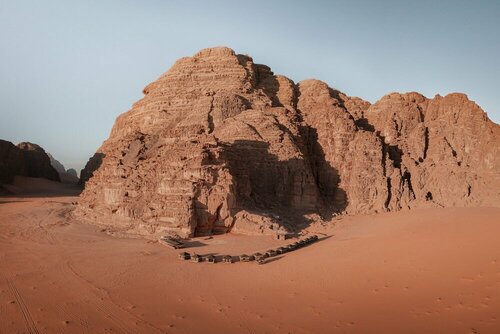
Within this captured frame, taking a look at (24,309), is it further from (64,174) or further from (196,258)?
(64,174)

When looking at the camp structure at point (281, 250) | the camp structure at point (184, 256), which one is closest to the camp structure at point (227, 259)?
the camp structure at point (184, 256)

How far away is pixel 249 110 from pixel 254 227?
13125 mm

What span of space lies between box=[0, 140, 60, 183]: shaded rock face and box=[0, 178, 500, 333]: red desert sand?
35811 mm

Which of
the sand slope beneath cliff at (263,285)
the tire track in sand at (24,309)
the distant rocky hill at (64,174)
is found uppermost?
the distant rocky hill at (64,174)

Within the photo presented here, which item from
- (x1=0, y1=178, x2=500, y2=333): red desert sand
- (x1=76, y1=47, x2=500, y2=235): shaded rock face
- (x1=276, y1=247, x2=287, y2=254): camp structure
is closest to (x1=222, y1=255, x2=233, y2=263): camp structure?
(x1=0, y1=178, x2=500, y2=333): red desert sand

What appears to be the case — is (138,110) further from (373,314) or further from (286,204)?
(373,314)

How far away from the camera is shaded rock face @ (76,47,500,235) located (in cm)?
1894

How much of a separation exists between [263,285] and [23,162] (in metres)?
52.5

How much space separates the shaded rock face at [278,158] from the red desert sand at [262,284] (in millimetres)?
2621

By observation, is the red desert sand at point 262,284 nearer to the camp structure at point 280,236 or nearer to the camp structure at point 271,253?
the camp structure at point 280,236

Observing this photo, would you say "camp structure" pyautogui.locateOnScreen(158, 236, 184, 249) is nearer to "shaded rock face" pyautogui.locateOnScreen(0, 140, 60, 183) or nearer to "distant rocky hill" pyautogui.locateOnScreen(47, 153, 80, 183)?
"shaded rock face" pyautogui.locateOnScreen(0, 140, 60, 183)

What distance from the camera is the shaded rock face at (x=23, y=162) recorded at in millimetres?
46969

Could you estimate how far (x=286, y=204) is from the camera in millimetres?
23906

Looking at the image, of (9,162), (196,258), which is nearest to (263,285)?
(196,258)
